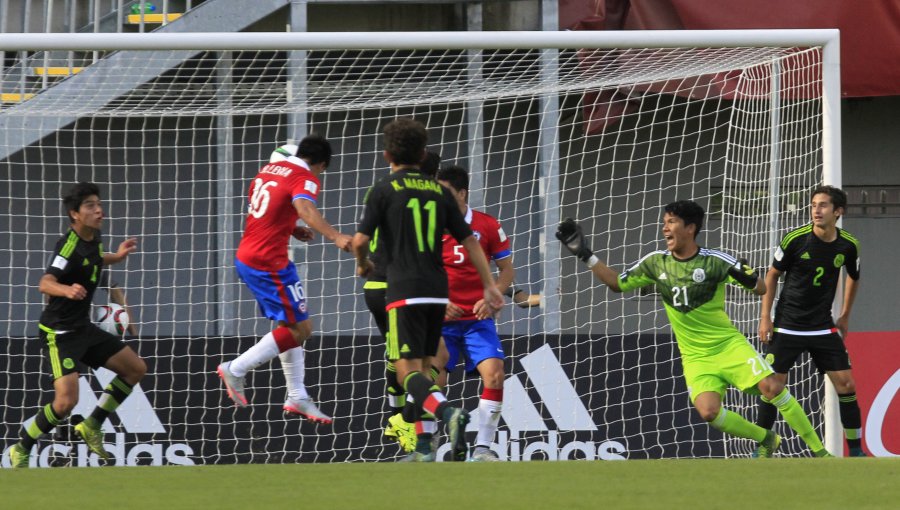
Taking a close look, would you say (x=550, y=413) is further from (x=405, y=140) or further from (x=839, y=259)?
(x=405, y=140)

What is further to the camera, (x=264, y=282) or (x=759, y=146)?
(x=759, y=146)

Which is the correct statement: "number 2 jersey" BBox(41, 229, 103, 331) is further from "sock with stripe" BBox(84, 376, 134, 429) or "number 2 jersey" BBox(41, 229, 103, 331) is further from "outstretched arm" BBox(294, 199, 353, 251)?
"outstretched arm" BBox(294, 199, 353, 251)

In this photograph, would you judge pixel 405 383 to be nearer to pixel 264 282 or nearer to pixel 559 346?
pixel 264 282

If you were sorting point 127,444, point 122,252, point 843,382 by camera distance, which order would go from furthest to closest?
point 127,444 < point 843,382 < point 122,252

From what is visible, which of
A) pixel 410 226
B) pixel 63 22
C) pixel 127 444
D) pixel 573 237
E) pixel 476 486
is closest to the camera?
pixel 476 486

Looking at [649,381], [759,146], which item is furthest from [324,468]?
[759,146]

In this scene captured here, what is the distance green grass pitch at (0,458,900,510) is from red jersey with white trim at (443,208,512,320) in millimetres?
2129

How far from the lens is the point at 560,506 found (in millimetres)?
4500

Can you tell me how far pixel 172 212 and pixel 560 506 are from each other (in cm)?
776

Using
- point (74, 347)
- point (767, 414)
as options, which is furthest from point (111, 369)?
point (767, 414)

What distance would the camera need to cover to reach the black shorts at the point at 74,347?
7863 mm

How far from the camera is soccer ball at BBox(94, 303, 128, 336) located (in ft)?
27.2

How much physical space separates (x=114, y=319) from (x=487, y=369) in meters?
2.45

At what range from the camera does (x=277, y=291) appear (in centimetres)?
788
